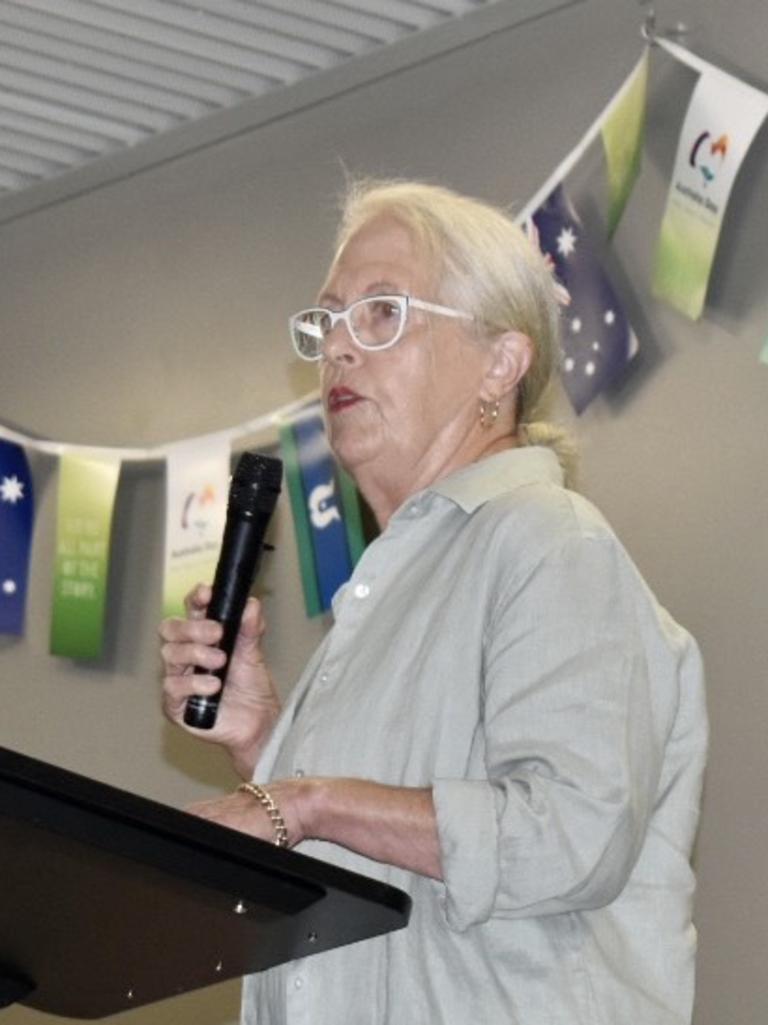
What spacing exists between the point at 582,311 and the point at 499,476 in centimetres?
155

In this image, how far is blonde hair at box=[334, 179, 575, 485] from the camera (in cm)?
217

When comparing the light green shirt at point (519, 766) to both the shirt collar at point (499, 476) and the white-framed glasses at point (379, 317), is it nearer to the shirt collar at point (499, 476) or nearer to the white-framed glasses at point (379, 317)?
the shirt collar at point (499, 476)

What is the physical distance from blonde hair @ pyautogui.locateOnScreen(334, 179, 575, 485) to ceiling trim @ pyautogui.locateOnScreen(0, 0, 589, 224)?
1.68 m

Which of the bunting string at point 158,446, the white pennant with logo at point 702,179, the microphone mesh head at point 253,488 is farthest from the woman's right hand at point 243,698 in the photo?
the bunting string at point 158,446

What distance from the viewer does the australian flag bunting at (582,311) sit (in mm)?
3488

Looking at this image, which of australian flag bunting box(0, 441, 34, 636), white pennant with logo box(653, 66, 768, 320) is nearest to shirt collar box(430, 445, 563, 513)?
white pennant with logo box(653, 66, 768, 320)

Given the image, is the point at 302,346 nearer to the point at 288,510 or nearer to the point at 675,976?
the point at 675,976

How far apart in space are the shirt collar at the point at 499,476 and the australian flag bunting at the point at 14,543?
2.61m

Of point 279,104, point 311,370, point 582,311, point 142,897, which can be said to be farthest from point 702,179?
point 142,897

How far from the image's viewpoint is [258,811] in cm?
172

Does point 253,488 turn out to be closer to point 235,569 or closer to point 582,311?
point 235,569

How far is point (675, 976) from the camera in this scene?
1.86 meters

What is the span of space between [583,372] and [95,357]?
1.45m

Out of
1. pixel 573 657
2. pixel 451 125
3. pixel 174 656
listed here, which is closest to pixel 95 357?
pixel 451 125
